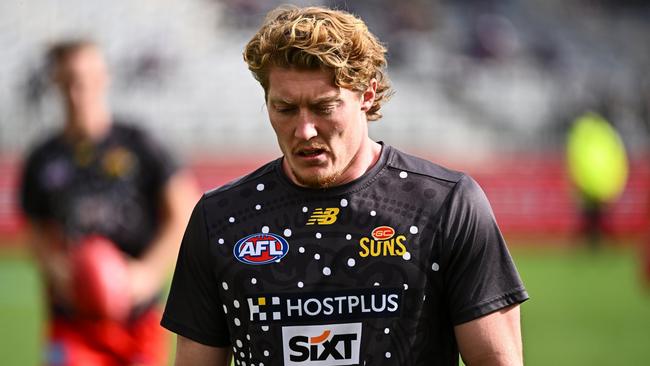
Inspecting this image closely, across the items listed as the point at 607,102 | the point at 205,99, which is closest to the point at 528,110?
the point at 607,102

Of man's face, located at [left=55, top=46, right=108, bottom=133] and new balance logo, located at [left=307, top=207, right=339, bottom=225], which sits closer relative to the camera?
new balance logo, located at [left=307, top=207, right=339, bottom=225]

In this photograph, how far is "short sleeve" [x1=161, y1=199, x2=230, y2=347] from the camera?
337 cm

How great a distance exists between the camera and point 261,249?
3.32 metres

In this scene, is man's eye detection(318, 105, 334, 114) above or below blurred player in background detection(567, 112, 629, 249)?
below

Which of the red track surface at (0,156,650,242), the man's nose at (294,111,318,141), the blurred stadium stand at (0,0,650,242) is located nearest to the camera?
the man's nose at (294,111,318,141)

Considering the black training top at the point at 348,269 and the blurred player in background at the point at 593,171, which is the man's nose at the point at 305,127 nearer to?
the black training top at the point at 348,269

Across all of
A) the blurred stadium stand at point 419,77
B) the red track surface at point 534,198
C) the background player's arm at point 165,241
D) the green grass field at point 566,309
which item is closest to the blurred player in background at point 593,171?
the green grass field at point 566,309

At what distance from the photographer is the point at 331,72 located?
3.15 m

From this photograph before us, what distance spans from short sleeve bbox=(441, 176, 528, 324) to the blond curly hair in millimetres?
450

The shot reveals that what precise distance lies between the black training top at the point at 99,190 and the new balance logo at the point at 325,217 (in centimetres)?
347

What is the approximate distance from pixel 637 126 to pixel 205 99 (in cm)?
861

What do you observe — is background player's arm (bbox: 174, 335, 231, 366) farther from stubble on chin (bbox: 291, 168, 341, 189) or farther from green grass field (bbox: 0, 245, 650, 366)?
green grass field (bbox: 0, 245, 650, 366)

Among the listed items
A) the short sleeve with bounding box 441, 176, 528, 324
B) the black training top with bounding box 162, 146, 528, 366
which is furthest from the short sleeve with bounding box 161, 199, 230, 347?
the short sleeve with bounding box 441, 176, 528, 324

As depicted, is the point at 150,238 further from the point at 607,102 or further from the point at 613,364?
the point at 607,102
